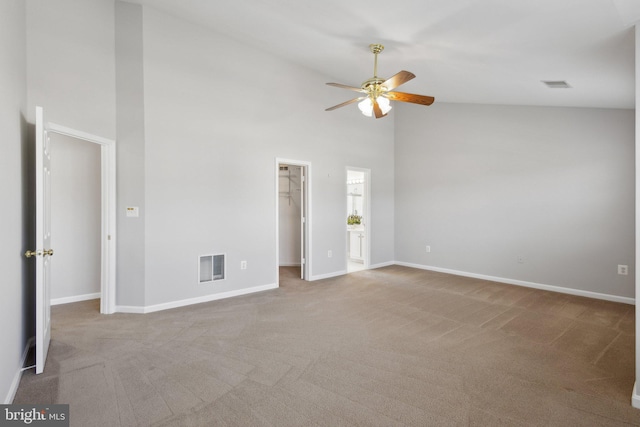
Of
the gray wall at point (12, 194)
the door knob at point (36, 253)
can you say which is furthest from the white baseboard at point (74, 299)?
the door knob at point (36, 253)

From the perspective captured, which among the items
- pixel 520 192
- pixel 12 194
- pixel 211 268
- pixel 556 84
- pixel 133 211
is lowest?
pixel 211 268

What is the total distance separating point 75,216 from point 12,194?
244 centimetres

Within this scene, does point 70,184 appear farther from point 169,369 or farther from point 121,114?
point 169,369

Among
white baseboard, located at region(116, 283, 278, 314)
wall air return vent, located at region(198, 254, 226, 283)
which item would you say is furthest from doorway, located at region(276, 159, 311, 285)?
wall air return vent, located at region(198, 254, 226, 283)

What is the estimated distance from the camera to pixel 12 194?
238 centimetres

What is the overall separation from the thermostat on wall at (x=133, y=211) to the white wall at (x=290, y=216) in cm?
362

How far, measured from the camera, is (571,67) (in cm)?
331

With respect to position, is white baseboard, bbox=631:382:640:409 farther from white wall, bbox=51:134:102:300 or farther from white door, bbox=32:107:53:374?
white wall, bbox=51:134:102:300

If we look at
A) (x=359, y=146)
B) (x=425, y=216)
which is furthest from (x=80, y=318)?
(x=425, y=216)

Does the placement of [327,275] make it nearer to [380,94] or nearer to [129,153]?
[380,94]

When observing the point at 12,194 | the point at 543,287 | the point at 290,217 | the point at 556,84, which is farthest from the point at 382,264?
the point at 12,194

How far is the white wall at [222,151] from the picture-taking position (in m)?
4.05

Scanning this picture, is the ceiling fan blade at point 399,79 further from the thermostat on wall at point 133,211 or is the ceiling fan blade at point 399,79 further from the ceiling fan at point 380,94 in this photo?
A: the thermostat on wall at point 133,211

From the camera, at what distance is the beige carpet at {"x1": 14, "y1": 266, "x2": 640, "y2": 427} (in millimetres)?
2129
